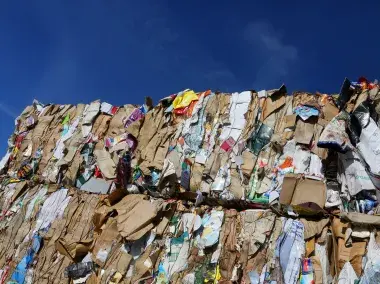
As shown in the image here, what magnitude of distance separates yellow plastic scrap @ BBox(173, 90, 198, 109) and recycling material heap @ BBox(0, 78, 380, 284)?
0.06 feet

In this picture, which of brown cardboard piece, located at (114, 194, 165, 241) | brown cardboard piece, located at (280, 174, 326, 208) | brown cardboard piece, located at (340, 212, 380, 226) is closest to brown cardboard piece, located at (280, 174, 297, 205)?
brown cardboard piece, located at (280, 174, 326, 208)

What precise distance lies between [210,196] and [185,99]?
1.42 meters

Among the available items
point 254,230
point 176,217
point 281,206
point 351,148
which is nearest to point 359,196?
point 351,148

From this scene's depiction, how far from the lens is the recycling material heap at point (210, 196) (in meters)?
3.91

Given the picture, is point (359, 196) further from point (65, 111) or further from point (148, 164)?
point (65, 111)

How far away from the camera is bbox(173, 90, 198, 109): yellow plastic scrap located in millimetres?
5512

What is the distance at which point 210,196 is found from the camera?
4691 mm

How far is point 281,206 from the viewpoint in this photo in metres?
4.19

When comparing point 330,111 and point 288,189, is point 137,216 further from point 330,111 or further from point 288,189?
point 330,111

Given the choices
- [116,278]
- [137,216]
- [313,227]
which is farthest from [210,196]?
[116,278]

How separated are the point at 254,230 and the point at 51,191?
10.6 feet

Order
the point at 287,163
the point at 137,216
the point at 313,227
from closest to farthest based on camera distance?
the point at 313,227 < the point at 287,163 < the point at 137,216

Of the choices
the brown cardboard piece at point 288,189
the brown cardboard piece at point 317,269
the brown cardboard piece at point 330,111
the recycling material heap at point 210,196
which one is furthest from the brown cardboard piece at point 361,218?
the brown cardboard piece at point 330,111

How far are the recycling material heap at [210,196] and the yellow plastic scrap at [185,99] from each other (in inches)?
0.7
